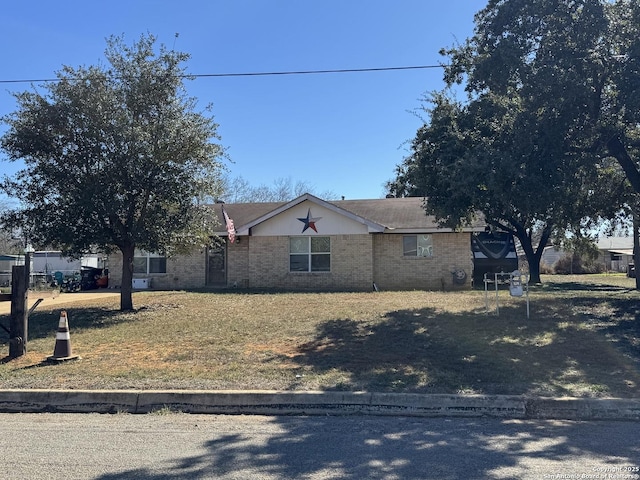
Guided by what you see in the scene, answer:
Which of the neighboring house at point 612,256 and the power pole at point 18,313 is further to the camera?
the neighboring house at point 612,256

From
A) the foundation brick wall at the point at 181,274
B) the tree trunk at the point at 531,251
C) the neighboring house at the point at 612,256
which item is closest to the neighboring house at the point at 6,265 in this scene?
the foundation brick wall at the point at 181,274

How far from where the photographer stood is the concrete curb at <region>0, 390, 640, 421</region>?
19.2 feet

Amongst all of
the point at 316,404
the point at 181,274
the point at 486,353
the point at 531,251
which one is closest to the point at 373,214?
the point at 181,274

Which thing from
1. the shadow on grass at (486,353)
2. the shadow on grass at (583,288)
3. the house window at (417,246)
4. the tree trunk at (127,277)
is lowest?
the shadow on grass at (486,353)

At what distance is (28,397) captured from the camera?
649cm

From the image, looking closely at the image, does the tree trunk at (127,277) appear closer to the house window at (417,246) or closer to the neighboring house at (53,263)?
the house window at (417,246)

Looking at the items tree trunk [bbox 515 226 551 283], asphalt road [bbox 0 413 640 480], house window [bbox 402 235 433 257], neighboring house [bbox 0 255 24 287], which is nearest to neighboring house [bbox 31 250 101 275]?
neighboring house [bbox 0 255 24 287]

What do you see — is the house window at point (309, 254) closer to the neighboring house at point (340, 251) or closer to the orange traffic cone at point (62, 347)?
the neighboring house at point (340, 251)

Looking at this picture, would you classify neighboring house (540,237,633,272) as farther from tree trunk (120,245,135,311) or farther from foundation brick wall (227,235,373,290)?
tree trunk (120,245,135,311)

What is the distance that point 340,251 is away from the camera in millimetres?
21344

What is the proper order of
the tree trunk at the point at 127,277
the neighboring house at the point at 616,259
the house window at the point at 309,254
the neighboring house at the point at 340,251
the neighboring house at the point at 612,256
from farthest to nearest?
the neighboring house at the point at 612,256, the neighboring house at the point at 616,259, the house window at the point at 309,254, the neighboring house at the point at 340,251, the tree trunk at the point at 127,277

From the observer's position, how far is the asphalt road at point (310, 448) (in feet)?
13.9

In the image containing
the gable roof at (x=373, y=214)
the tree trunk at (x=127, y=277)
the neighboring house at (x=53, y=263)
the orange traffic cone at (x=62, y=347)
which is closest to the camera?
the orange traffic cone at (x=62, y=347)

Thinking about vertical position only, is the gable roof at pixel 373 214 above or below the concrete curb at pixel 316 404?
above
